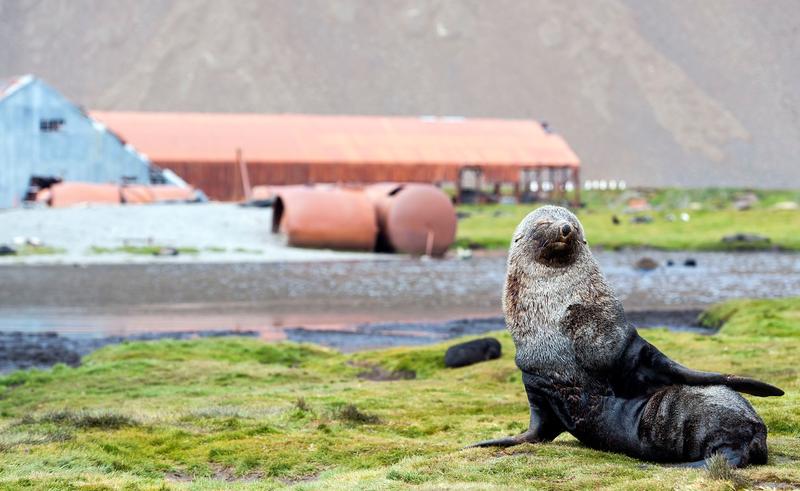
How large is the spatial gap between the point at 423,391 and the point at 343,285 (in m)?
24.8

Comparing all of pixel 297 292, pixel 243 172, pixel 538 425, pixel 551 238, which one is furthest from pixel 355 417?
pixel 243 172

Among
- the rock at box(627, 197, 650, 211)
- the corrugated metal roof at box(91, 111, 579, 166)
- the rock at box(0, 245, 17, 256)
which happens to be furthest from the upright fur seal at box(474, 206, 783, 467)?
the rock at box(627, 197, 650, 211)

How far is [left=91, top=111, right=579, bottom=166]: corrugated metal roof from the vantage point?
3504 inches

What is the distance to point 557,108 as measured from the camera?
200 meters

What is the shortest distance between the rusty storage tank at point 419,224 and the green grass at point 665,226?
4.60 m

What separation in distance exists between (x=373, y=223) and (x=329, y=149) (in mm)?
35085

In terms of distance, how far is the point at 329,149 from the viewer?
92.1 metres

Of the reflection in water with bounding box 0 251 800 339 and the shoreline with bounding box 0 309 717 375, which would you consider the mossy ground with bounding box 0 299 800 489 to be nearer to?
the shoreline with bounding box 0 309 717 375

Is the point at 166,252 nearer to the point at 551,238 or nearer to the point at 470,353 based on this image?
the point at 470,353

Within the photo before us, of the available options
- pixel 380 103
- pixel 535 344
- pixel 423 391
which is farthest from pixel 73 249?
pixel 380 103

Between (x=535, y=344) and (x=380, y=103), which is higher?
(x=380, y=103)

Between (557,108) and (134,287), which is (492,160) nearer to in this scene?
(134,287)

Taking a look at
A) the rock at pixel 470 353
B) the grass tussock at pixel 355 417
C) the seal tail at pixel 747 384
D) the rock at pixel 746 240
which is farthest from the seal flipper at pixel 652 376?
the rock at pixel 746 240

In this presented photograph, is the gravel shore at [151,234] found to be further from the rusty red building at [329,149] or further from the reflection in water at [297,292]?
the rusty red building at [329,149]
